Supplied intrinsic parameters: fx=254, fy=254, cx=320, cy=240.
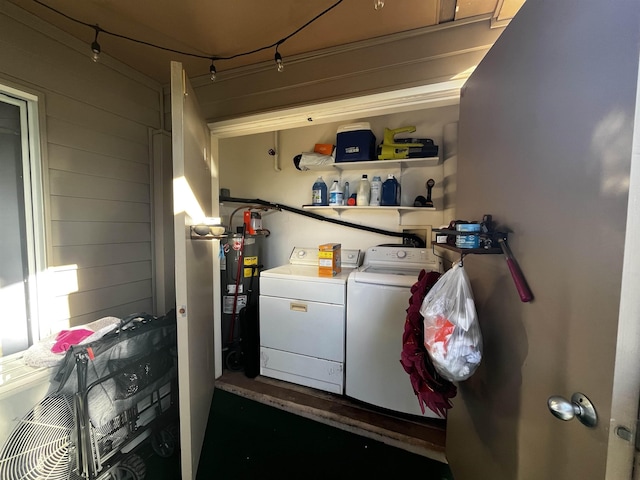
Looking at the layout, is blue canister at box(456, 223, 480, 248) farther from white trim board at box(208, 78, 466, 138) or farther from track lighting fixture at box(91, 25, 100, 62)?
track lighting fixture at box(91, 25, 100, 62)

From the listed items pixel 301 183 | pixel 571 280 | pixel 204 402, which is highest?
pixel 301 183

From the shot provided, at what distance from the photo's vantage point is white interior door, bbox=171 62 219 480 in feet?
3.64

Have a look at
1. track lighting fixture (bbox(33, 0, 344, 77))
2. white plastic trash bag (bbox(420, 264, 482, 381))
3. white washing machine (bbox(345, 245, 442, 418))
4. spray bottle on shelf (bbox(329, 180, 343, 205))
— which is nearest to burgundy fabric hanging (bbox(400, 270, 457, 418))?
white plastic trash bag (bbox(420, 264, 482, 381))

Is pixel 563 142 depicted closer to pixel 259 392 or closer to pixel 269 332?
pixel 269 332

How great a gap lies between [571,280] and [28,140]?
244 cm

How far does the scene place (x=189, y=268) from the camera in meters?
1.20

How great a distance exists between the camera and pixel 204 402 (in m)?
1.52

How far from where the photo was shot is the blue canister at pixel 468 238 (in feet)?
2.65

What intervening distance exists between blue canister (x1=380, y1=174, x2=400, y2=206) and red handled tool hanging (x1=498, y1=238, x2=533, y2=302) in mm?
1334

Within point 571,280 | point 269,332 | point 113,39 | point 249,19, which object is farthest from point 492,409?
point 113,39

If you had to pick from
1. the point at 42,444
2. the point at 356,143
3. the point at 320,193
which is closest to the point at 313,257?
the point at 320,193

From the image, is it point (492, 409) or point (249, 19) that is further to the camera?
point (249, 19)

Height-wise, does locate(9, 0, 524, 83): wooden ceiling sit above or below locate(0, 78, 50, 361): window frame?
above

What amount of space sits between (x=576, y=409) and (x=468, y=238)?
1.52ft
